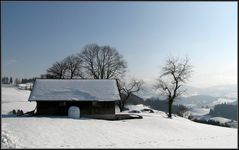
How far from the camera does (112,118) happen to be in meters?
32.3

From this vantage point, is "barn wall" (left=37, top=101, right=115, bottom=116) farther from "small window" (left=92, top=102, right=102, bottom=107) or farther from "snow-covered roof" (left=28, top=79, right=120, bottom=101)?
"snow-covered roof" (left=28, top=79, right=120, bottom=101)

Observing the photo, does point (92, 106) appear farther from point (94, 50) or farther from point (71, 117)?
point (94, 50)

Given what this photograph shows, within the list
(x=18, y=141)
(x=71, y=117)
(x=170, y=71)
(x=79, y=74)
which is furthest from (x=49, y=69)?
(x=18, y=141)

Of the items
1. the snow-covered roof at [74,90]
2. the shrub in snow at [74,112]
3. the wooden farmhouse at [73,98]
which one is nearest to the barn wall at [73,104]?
the wooden farmhouse at [73,98]

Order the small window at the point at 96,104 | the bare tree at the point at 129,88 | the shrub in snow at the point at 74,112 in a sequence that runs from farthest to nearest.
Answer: the bare tree at the point at 129,88 < the small window at the point at 96,104 < the shrub in snow at the point at 74,112

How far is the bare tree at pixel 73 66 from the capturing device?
187ft

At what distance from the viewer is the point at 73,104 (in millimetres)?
33344

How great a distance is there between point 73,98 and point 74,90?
2165 millimetres

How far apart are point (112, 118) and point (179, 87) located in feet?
55.0

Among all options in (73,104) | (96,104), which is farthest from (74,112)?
(96,104)

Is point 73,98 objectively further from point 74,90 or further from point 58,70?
point 58,70

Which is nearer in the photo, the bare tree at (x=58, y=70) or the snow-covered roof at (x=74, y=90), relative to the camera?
the snow-covered roof at (x=74, y=90)

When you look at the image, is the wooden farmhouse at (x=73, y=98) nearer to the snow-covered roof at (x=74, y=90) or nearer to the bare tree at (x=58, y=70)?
the snow-covered roof at (x=74, y=90)

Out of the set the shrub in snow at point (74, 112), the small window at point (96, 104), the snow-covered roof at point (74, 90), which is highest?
the snow-covered roof at point (74, 90)
